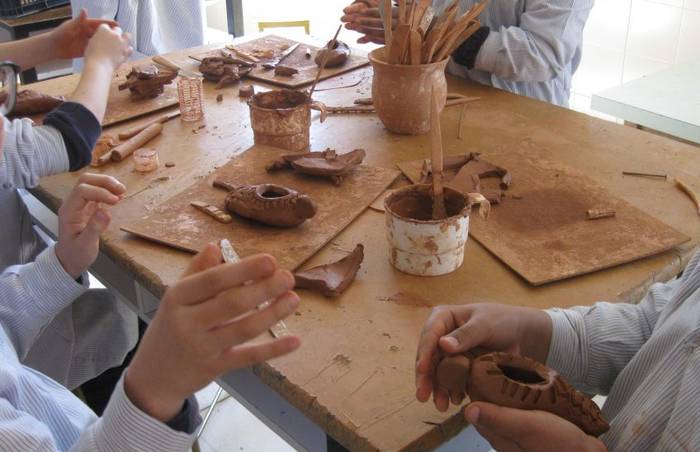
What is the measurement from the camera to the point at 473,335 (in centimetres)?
100

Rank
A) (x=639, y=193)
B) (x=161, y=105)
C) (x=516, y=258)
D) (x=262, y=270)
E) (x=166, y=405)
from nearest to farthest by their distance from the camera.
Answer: (x=262, y=270) → (x=166, y=405) → (x=516, y=258) → (x=639, y=193) → (x=161, y=105)

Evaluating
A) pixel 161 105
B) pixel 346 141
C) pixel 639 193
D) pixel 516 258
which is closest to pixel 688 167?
pixel 639 193

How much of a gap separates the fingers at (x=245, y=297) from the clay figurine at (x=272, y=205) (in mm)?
569

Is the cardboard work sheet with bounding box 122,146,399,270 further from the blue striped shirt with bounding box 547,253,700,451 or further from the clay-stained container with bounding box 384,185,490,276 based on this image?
the blue striped shirt with bounding box 547,253,700,451

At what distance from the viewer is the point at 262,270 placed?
0.77 metres

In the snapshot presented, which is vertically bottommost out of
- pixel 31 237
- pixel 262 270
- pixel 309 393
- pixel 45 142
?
pixel 31 237

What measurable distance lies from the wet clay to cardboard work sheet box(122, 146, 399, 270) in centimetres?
14

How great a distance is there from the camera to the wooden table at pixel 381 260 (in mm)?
979

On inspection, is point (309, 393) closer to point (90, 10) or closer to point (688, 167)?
point (688, 167)

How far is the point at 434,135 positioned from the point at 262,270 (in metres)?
0.68

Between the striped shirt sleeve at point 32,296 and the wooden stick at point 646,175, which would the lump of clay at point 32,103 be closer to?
the striped shirt sleeve at point 32,296

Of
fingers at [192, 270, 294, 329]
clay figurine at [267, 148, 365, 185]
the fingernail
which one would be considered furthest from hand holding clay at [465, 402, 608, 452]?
clay figurine at [267, 148, 365, 185]

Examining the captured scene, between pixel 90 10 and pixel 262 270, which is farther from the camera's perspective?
pixel 90 10

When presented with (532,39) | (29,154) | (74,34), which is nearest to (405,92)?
(532,39)
